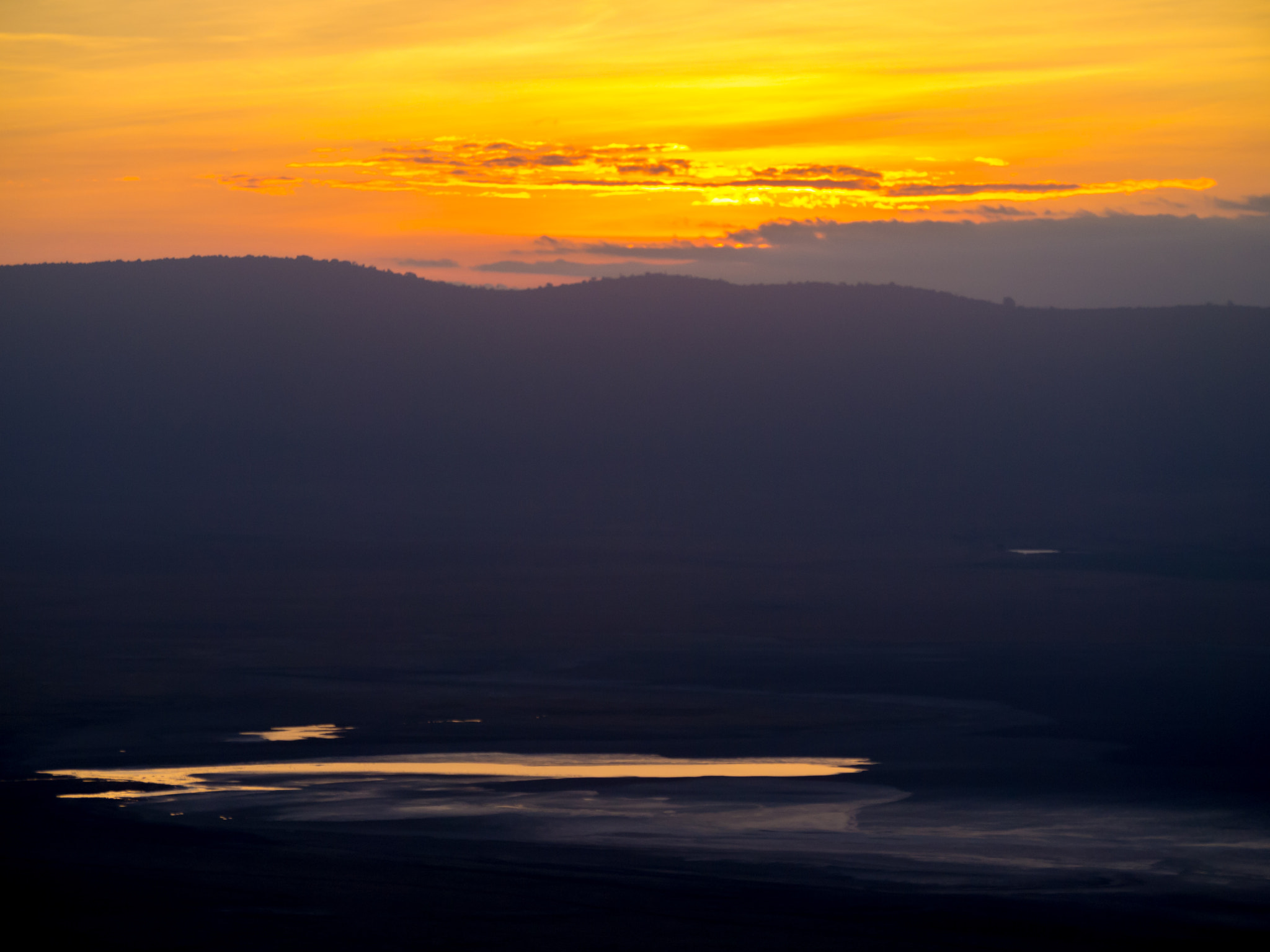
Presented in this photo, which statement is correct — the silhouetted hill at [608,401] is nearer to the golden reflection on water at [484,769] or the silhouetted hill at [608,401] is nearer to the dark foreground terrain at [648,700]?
the dark foreground terrain at [648,700]

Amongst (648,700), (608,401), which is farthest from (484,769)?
(608,401)

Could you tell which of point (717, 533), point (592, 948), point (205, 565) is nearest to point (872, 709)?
point (592, 948)

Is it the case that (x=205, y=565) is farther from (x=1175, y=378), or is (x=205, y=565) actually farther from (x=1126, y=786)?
(x=1175, y=378)

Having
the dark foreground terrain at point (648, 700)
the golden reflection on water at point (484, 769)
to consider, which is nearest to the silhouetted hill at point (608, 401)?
the dark foreground terrain at point (648, 700)

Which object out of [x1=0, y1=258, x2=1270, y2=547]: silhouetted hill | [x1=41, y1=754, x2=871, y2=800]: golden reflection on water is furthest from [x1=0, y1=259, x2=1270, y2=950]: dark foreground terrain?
[x1=0, y1=258, x2=1270, y2=547]: silhouetted hill

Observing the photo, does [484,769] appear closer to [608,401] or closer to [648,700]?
[648,700]

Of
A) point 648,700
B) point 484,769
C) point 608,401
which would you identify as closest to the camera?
point 484,769

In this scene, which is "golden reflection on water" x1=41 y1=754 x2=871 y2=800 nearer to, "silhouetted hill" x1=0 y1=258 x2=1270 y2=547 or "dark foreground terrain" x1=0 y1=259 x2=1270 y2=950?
"dark foreground terrain" x1=0 y1=259 x2=1270 y2=950

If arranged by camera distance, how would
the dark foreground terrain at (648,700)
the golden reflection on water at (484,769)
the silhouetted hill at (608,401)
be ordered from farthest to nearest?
the silhouetted hill at (608,401) < the golden reflection on water at (484,769) < the dark foreground terrain at (648,700)
